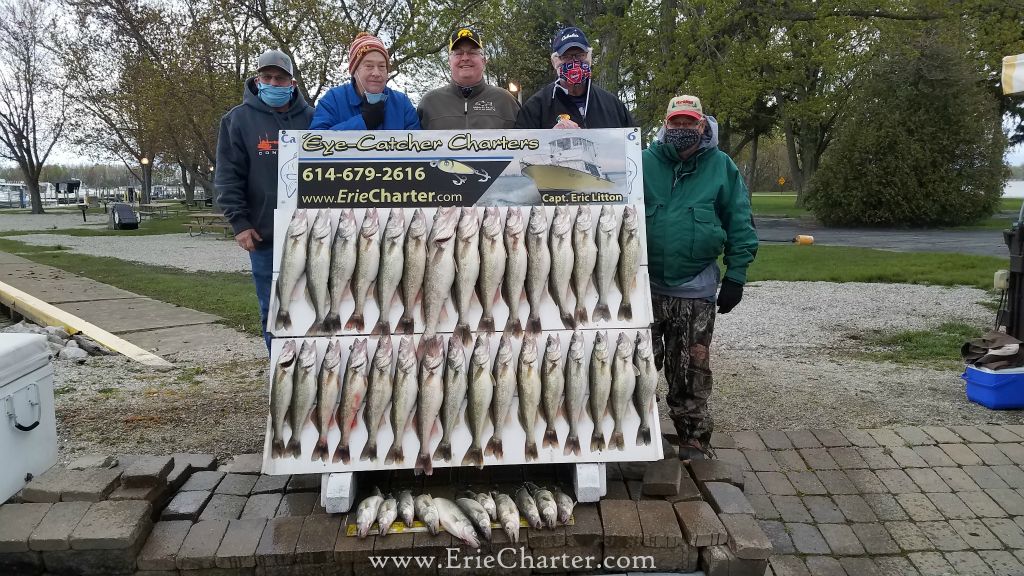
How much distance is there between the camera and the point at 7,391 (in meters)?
3.35

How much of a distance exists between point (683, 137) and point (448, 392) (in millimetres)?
1984

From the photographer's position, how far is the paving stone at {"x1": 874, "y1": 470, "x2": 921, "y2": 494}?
4.06m

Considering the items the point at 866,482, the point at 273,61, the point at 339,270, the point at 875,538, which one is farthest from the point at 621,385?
the point at 273,61

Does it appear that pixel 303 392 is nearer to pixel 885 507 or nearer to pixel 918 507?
pixel 885 507

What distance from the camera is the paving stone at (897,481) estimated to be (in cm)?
406

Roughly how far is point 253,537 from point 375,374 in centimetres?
93

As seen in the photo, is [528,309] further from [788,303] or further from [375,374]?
→ [788,303]

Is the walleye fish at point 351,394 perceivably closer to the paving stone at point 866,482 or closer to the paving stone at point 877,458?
the paving stone at point 866,482

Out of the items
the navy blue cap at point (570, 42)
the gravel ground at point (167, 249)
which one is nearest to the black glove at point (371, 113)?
the navy blue cap at point (570, 42)

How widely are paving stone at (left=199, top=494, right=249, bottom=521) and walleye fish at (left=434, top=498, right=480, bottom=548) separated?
1.09m

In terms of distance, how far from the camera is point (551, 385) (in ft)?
11.0

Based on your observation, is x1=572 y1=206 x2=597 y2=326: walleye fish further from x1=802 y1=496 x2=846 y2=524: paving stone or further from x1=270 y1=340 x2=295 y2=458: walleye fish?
x1=802 y1=496 x2=846 y2=524: paving stone

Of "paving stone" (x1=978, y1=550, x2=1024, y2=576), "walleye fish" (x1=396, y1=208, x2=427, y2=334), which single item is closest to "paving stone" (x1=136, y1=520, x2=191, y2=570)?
"walleye fish" (x1=396, y1=208, x2=427, y2=334)
